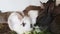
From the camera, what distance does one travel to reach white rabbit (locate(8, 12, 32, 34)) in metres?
1.34

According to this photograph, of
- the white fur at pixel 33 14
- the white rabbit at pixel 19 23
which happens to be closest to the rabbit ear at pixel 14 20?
the white rabbit at pixel 19 23

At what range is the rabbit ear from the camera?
4.61 feet

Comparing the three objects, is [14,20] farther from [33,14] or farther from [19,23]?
[33,14]

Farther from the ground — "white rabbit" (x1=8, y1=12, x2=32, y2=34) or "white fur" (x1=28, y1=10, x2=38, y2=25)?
"white fur" (x1=28, y1=10, x2=38, y2=25)

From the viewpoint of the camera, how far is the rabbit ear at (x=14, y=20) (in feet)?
4.61

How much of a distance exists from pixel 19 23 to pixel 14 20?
7 centimetres

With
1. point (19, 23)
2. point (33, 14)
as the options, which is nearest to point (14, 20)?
point (19, 23)

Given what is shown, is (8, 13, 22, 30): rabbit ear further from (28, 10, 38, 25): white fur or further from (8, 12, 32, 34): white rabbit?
(28, 10, 38, 25): white fur

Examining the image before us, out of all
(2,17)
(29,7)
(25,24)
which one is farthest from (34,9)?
(2,17)

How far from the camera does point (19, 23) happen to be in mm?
1385

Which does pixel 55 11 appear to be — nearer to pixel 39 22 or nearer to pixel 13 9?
pixel 39 22

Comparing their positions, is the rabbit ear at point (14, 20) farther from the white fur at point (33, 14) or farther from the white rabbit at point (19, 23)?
the white fur at point (33, 14)

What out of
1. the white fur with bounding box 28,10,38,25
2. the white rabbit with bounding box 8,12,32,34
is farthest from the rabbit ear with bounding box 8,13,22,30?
the white fur with bounding box 28,10,38,25

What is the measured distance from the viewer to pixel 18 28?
1.37m
